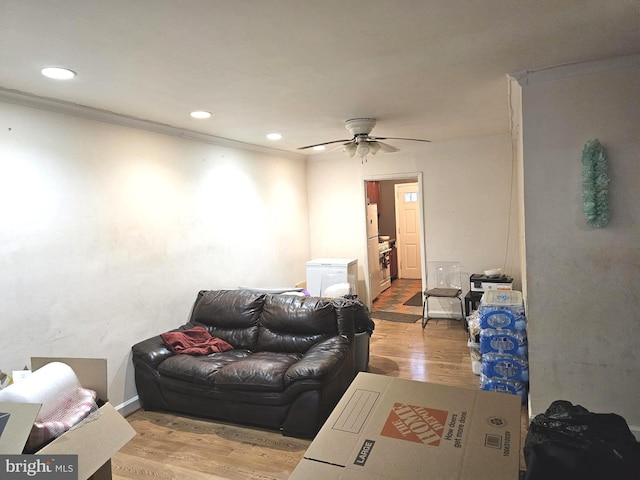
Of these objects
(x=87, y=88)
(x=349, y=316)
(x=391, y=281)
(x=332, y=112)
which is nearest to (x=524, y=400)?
(x=349, y=316)

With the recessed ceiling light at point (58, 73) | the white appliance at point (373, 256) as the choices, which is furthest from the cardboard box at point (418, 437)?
the white appliance at point (373, 256)

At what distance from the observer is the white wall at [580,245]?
8.12ft

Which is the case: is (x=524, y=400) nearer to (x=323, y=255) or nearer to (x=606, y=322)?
(x=606, y=322)

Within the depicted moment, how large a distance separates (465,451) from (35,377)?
155 centimetres

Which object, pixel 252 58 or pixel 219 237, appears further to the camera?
pixel 219 237

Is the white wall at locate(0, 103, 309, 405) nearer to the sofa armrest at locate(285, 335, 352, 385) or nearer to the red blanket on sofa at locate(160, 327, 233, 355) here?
the red blanket on sofa at locate(160, 327, 233, 355)

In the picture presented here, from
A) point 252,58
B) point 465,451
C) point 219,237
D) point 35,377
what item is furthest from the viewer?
point 219,237

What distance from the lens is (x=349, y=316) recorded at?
11.4 ft

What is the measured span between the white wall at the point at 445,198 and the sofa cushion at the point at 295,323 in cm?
264

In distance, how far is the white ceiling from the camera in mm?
1701

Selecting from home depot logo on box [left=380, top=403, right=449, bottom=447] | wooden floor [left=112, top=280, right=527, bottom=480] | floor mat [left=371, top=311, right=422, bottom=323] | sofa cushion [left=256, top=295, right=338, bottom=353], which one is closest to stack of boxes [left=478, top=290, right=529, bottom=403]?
wooden floor [left=112, top=280, right=527, bottom=480]

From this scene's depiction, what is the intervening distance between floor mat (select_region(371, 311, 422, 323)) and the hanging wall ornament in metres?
3.43

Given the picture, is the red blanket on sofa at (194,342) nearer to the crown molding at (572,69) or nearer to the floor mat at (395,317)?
the floor mat at (395,317)

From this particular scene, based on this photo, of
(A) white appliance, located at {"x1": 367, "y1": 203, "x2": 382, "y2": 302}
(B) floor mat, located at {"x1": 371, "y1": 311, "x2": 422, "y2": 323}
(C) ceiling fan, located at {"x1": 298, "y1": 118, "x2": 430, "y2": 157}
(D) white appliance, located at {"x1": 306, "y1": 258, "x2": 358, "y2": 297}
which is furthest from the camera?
(A) white appliance, located at {"x1": 367, "y1": 203, "x2": 382, "y2": 302}
